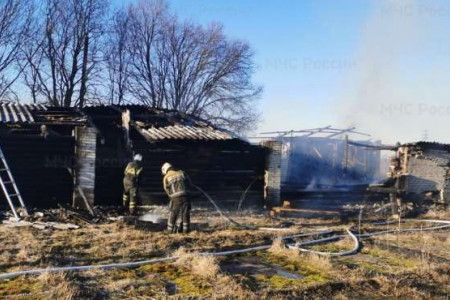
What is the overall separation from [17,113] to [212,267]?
9513 millimetres

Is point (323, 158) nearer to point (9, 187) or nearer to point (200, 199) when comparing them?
point (200, 199)

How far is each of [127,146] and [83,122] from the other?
57.8 inches

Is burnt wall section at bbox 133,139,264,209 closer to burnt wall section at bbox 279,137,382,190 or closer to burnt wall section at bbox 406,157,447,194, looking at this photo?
burnt wall section at bbox 406,157,447,194

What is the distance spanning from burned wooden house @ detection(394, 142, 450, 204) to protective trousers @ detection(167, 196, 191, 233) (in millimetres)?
9848

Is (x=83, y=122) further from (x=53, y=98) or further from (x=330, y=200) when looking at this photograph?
(x=53, y=98)

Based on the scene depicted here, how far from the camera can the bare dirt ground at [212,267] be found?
607 cm

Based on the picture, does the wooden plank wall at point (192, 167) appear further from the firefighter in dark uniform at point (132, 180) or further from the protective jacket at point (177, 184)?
the protective jacket at point (177, 184)

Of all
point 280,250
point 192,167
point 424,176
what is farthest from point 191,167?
point 424,176

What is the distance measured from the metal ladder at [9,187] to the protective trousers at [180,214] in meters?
3.64

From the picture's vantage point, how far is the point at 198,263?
286 inches

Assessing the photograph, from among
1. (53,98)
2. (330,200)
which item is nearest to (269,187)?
(330,200)

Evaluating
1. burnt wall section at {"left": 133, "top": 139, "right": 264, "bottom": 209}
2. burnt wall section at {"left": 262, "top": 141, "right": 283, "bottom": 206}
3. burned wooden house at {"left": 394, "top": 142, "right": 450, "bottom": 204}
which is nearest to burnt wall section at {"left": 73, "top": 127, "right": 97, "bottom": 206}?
burnt wall section at {"left": 133, "top": 139, "right": 264, "bottom": 209}

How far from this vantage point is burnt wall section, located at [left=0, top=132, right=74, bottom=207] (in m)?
12.8

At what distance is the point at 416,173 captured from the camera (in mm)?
17266
